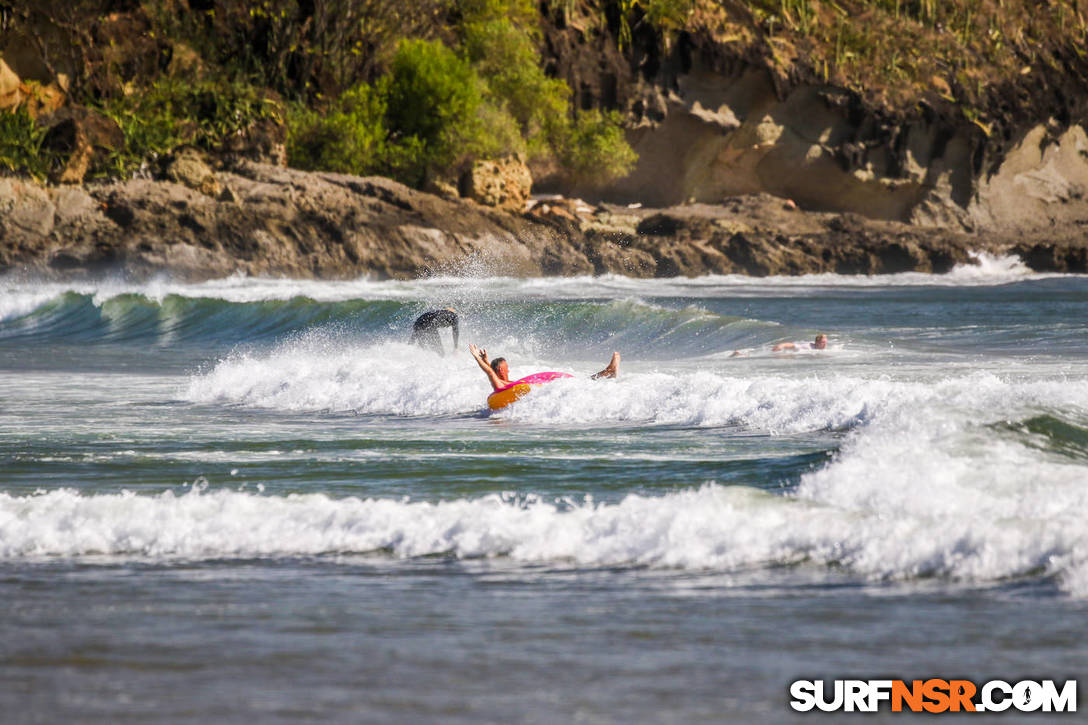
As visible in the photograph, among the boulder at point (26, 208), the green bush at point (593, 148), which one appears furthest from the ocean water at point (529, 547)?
the green bush at point (593, 148)

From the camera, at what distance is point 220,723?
462 cm

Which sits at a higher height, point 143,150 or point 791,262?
point 143,150

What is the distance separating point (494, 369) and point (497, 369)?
14 centimetres

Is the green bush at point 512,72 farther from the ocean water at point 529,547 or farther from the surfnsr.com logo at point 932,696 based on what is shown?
the surfnsr.com logo at point 932,696

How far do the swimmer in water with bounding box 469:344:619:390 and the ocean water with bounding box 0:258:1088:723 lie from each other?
418mm

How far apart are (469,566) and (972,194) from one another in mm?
58210

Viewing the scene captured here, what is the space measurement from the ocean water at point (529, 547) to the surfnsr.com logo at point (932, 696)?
0.11m

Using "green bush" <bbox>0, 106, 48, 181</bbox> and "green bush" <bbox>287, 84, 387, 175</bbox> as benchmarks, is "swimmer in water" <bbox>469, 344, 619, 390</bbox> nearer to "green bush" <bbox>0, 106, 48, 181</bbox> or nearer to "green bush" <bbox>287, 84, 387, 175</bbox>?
"green bush" <bbox>0, 106, 48, 181</bbox>

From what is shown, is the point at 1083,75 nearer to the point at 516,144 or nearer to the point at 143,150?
the point at 516,144

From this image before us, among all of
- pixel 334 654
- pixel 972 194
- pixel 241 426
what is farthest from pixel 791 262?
pixel 334 654

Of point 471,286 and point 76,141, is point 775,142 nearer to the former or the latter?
point 471,286

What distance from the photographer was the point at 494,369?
15008 mm

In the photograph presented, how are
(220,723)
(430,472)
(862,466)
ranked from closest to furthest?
(220,723), (862,466), (430,472)

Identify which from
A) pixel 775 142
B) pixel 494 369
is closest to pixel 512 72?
pixel 775 142
